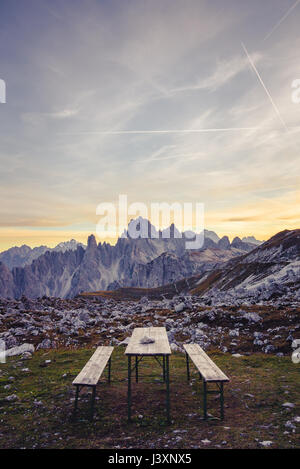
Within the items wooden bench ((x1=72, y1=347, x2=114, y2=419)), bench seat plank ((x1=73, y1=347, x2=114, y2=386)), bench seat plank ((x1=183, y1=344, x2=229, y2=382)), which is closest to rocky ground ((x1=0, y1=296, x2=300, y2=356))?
bench seat plank ((x1=183, y1=344, x2=229, y2=382))

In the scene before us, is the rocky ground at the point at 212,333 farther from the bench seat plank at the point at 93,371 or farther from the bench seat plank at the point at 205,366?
the bench seat plank at the point at 93,371

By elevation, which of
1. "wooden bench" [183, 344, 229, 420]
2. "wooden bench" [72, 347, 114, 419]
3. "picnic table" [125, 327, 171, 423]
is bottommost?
"wooden bench" [72, 347, 114, 419]

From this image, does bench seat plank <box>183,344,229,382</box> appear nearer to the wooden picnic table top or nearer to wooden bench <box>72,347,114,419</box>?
the wooden picnic table top

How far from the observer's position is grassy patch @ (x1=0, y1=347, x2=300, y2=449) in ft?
26.0

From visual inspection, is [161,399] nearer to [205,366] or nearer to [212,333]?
[205,366]

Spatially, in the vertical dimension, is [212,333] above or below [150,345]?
below

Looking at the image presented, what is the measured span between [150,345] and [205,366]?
2201 millimetres

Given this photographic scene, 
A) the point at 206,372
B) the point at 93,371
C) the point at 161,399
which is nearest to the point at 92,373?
the point at 93,371

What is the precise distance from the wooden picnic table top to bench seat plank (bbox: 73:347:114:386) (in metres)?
1.50

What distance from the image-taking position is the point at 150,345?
33.8ft

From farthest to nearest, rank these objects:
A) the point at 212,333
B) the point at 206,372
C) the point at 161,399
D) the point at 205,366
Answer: the point at 212,333, the point at 161,399, the point at 205,366, the point at 206,372

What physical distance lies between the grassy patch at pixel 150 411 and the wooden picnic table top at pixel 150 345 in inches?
88.9
